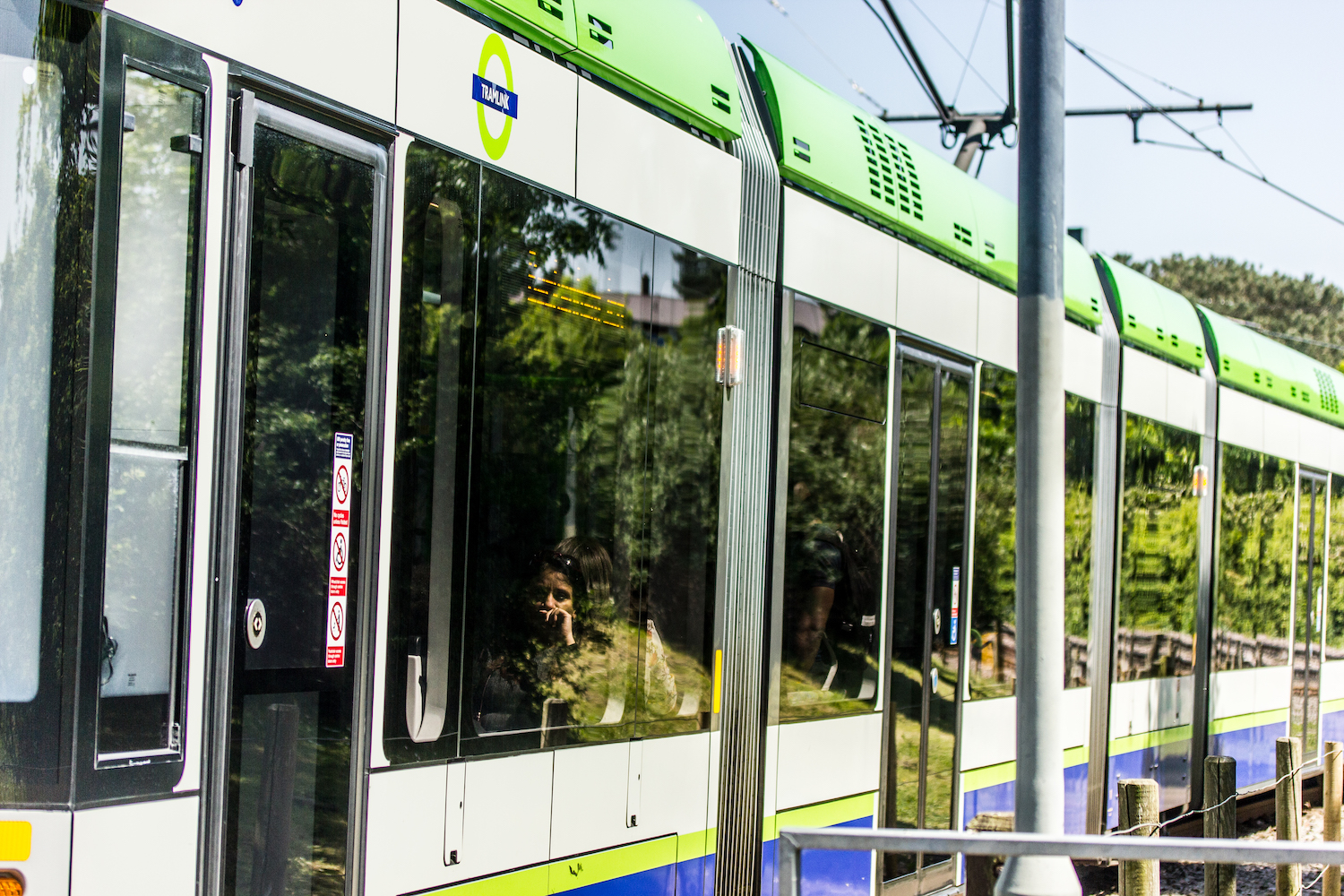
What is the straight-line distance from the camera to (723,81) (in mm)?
5543

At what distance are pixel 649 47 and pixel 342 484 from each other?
2198 millimetres

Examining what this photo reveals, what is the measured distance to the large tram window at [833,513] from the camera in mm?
5852

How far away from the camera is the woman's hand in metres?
4.32

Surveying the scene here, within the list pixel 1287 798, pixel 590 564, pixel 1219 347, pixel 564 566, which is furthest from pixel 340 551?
pixel 1219 347

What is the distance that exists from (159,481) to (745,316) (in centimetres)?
286

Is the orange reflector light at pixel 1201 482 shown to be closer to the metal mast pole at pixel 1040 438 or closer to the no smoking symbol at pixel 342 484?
the metal mast pole at pixel 1040 438

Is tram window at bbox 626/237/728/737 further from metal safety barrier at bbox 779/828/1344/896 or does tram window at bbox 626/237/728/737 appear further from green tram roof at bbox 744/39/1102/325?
metal safety barrier at bbox 779/828/1344/896

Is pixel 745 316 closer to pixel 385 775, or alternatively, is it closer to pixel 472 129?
pixel 472 129

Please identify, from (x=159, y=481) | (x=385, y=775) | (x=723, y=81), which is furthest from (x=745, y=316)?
(x=159, y=481)

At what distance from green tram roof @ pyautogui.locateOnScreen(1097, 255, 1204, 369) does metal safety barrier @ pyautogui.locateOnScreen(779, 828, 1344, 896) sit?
6638mm

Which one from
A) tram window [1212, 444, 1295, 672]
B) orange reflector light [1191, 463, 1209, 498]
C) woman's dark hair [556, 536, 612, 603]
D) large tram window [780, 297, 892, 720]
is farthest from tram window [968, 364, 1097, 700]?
tram window [1212, 444, 1295, 672]

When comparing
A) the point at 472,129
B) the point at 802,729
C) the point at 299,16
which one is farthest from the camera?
the point at 802,729

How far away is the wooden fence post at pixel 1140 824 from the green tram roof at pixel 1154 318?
4.00m

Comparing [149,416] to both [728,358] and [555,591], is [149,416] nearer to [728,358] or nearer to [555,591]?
[555,591]
